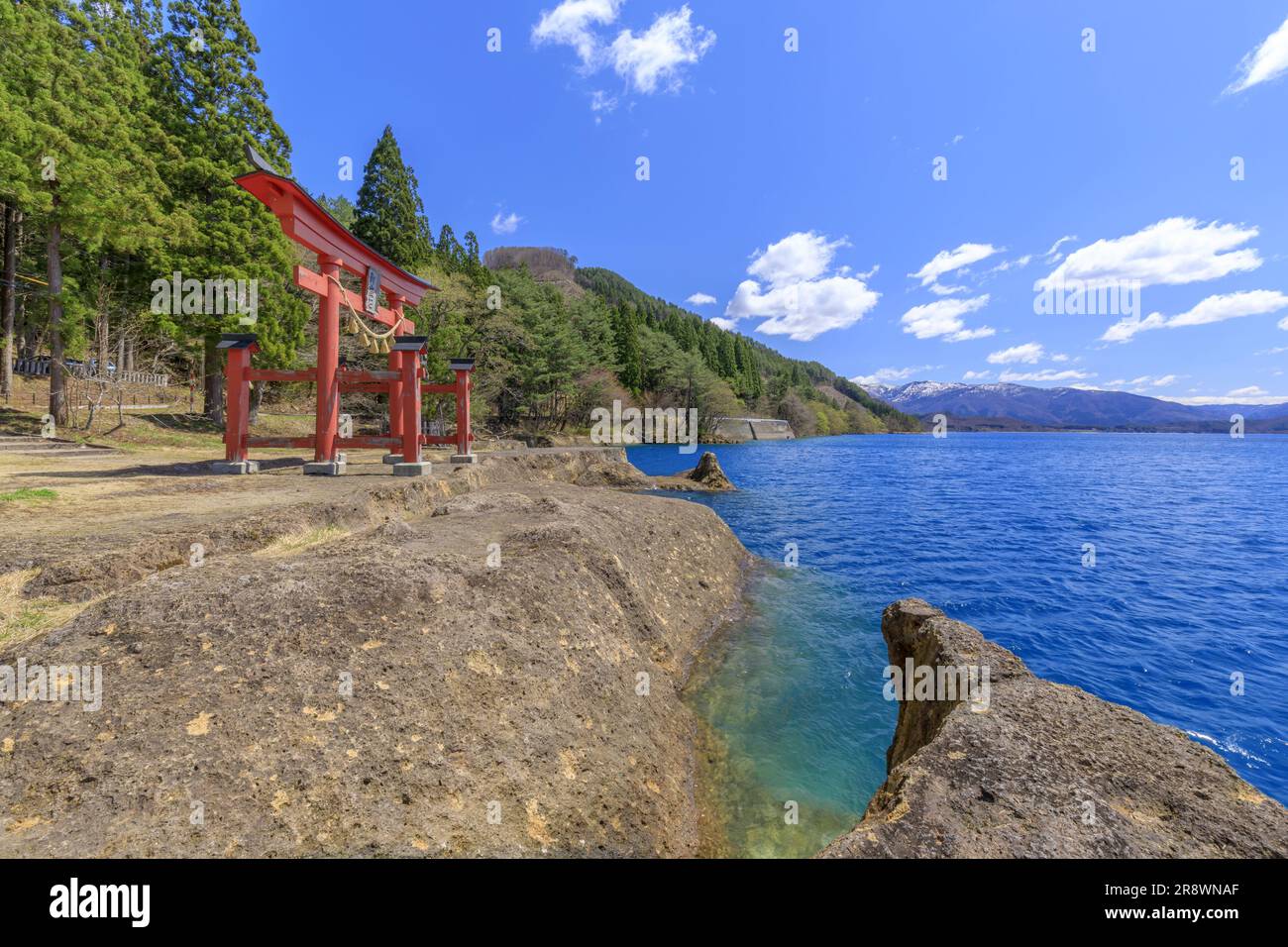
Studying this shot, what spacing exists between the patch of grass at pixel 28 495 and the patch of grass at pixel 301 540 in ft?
14.4

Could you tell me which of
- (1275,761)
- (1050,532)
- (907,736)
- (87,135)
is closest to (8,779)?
(907,736)

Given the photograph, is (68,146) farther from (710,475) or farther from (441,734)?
(710,475)

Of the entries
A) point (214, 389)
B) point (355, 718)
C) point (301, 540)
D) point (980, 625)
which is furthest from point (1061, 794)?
point (214, 389)

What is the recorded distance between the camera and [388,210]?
1473 inches

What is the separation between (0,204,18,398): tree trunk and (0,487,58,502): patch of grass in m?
18.7

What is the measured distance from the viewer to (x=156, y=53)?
2211 cm

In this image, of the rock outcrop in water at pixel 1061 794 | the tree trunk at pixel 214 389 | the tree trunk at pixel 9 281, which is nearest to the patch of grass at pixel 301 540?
the rock outcrop in water at pixel 1061 794

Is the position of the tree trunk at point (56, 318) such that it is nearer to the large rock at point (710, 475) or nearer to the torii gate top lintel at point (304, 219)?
the torii gate top lintel at point (304, 219)

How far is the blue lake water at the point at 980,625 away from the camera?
5.76m

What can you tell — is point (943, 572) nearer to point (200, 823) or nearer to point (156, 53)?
point (200, 823)

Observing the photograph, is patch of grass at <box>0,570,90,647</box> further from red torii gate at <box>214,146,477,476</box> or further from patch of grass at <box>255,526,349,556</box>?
red torii gate at <box>214,146,477,476</box>
